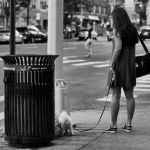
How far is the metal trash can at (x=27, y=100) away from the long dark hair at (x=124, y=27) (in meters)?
1.32

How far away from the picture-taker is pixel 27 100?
21.4 feet

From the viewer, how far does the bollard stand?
781 centimetres

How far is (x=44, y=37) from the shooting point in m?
52.0

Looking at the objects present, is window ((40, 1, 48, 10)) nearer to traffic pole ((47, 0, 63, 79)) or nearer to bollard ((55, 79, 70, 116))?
traffic pole ((47, 0, 63, 79))

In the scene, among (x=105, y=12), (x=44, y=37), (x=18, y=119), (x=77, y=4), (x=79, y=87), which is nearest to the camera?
(x=18, y=119)

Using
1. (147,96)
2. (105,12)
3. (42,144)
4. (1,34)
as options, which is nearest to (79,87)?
(147,96)

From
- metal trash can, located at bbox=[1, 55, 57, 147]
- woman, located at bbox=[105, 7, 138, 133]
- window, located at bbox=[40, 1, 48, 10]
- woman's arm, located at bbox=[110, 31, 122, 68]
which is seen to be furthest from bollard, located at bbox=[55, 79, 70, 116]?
window, located at bbox=[40, 1, 48, 10]

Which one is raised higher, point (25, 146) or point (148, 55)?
point (148, 55)

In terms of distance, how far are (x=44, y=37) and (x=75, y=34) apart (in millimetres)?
17708

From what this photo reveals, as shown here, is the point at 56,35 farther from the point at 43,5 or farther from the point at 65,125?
the point at 43,5

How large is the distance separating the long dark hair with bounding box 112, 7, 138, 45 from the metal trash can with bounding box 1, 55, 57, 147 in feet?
4.35

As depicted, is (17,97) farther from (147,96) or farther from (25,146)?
(147,96)

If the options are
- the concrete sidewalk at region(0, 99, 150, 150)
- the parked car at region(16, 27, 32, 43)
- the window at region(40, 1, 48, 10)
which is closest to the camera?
the concrete sidewalk at region(0, 99, 150, 150)

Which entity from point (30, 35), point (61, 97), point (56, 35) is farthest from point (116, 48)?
point (30, 35)
